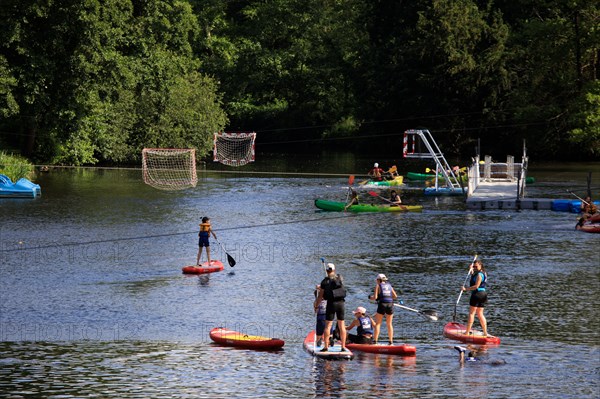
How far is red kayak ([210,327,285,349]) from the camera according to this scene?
30172 millimetres

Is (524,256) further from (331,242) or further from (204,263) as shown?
(204,263)

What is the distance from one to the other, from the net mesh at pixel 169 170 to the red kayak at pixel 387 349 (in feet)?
141

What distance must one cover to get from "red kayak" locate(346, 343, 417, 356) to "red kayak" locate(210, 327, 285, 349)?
2106mm

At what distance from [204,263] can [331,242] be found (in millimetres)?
9658

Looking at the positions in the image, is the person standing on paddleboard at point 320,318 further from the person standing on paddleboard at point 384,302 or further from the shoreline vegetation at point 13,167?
the shoreline vegetation at point 13,167

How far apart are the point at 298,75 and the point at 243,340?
105 metres

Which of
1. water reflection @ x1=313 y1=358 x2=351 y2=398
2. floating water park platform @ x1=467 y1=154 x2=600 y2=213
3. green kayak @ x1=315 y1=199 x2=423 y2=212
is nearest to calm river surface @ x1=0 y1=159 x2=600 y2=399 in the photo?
water reflection @ x1=313 y1=358 x2=351 y2=398

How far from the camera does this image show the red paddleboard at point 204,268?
1663 inches

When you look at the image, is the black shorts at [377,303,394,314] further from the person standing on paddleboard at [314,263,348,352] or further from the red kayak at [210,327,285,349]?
the red kayak at [210,327,285,349]

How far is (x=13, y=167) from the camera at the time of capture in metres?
78.3

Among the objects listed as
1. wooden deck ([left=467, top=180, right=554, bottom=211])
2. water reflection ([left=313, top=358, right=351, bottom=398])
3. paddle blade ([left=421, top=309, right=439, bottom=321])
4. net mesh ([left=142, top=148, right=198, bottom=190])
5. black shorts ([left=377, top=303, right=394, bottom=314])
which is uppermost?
net mesh ([left=142, top=148, right=198, bottom=190])

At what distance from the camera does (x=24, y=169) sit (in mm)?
79812

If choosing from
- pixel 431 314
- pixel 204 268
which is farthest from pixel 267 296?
pixel 431 314

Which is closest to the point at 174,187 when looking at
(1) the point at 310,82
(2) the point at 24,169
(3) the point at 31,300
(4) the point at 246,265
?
(2) the point at 24,169
